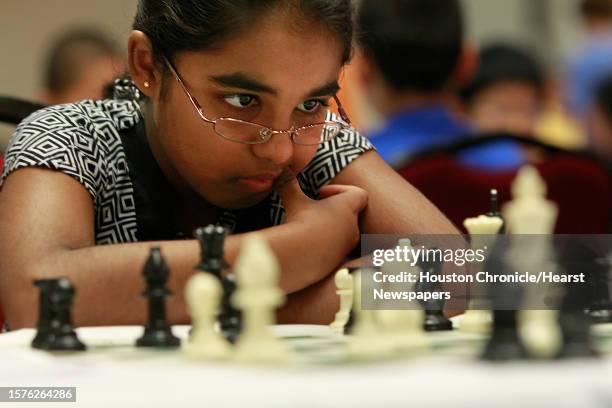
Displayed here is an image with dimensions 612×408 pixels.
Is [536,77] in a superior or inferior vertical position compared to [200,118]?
superior

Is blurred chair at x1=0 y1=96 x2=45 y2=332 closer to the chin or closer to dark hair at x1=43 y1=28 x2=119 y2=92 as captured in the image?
the chin

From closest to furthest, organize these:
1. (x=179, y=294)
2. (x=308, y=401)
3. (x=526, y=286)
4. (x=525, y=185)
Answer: (x=308, y=401) < (x=526, y=286) < (x=525, y=185) < (x=179, y=294)

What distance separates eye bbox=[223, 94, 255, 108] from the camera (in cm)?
168

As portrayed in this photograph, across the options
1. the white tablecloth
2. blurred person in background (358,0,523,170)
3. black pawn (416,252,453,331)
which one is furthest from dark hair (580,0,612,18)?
the white tablecloth

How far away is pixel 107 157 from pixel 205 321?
0.87 meters

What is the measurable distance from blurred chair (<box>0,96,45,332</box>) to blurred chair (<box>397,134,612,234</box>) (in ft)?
2.77

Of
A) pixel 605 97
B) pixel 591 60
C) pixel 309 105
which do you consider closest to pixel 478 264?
pixel 309 105

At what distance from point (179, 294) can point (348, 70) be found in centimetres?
64

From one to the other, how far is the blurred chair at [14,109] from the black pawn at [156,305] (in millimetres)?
1058

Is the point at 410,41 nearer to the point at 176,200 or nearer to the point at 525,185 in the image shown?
the point at 176,200

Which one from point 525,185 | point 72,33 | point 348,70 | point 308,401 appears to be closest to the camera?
point 308,401

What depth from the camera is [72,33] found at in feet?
19.4

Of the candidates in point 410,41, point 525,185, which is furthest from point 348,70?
point 410,41

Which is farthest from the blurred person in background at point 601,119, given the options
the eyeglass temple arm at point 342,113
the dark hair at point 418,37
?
the eyeglass temple arm at point 342,113
